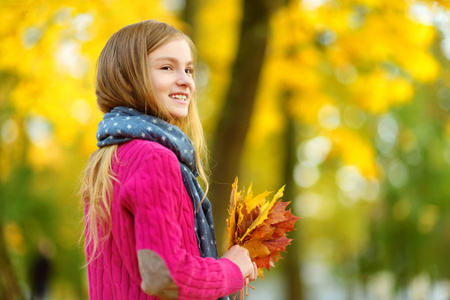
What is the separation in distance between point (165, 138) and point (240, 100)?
4194 mm

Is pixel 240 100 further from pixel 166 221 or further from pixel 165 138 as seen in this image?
pixel 166 221

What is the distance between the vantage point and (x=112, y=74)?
1.89 metres

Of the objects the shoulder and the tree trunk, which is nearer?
the shoulder

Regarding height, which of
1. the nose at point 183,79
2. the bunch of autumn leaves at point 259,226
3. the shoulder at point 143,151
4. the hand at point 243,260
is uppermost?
the nose at point 183,79

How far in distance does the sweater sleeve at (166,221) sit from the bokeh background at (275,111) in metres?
0.62

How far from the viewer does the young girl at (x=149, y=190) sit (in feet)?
5.26

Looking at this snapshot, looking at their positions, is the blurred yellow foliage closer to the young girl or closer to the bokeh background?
the bokeh background

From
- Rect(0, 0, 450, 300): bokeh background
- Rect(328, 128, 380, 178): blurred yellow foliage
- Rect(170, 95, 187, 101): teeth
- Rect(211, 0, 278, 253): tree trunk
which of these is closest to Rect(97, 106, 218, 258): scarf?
Rect(170, 95, 187, 101): teeth

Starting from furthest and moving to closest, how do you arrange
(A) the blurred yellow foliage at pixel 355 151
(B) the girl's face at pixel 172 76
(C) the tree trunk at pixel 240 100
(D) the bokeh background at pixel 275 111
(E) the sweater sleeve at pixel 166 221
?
1. (A) the blurred yellow foliage at pixel 355 151
2. (D) the bokeh background at pixel 275 111
3. (C) the tree trunk at pixel 240 100
4. (B) the girl's face at pixel 172 76
5. (E) the sweater sleeve at pixel 166 221

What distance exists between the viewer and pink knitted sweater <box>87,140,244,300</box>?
1.60 m

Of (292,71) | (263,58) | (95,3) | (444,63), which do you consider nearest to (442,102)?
(444,63)

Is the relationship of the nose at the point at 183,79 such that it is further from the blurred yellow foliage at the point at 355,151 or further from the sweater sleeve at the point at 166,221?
the blurred yellow foliage at the point at 355,151

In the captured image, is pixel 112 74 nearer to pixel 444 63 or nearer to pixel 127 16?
pixel 127 16

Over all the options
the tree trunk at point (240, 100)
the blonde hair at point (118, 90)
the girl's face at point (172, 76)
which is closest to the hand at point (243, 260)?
the blonde hair at point (118, 90)
